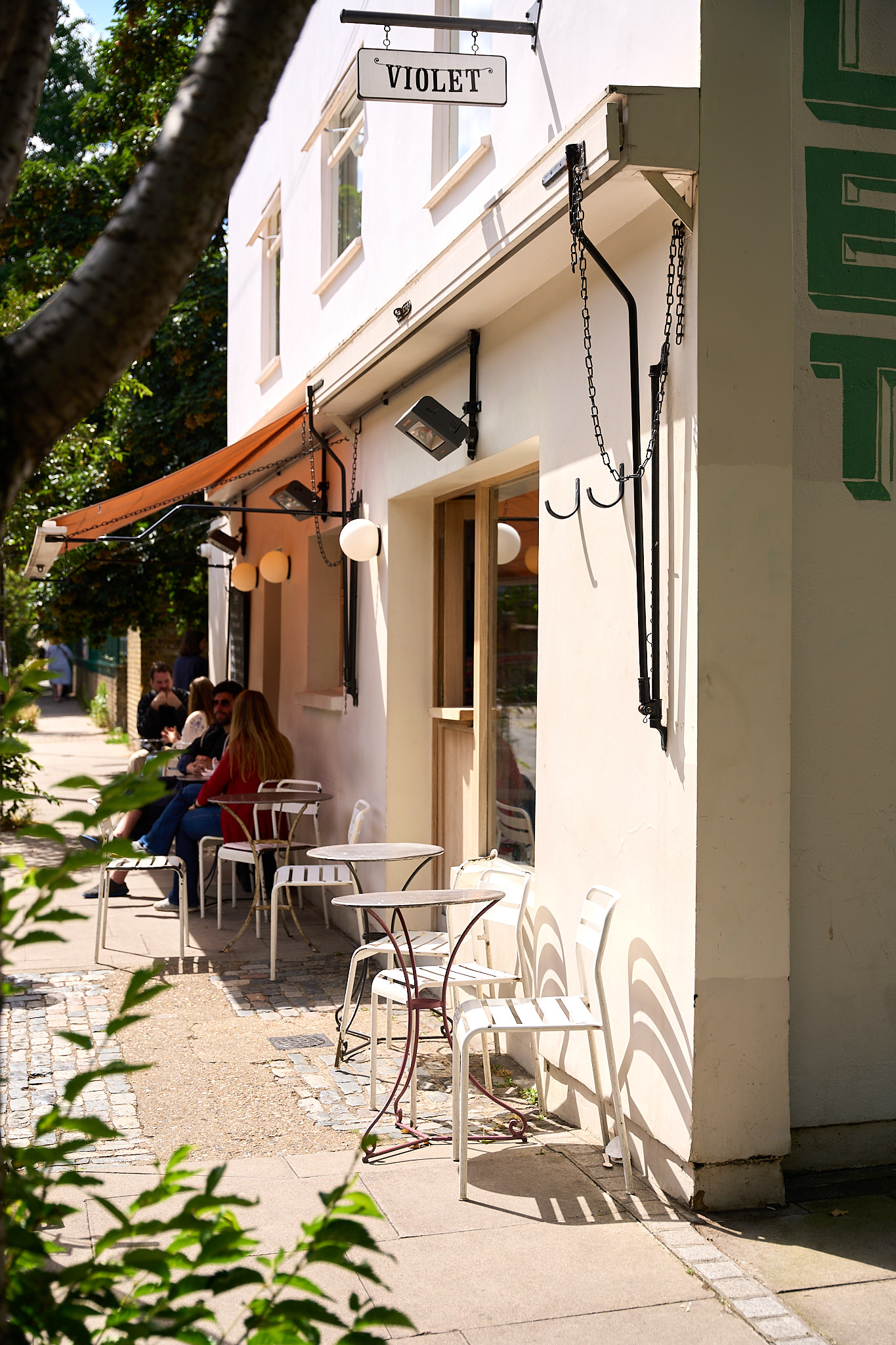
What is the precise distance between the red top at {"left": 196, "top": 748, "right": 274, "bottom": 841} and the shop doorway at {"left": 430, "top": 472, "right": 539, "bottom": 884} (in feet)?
5.03

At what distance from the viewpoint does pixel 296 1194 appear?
13.5 ft

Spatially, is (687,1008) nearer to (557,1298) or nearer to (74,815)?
(557,1298)

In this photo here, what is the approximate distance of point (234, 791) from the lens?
854 cm

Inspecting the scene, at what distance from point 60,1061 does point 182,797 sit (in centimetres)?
342

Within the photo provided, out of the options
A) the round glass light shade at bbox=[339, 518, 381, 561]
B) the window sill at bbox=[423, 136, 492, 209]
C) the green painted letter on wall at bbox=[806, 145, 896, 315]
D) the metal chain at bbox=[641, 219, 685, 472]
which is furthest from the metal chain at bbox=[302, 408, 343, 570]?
the green painted letter on wall at bbox=[806, 145, 896, 315]

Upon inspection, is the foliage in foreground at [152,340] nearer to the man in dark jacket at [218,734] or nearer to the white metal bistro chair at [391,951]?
the man in dark jacket at [218,734]

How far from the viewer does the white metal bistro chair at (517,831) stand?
19.5ft

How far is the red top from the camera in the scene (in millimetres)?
8500

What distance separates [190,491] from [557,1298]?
6891mm

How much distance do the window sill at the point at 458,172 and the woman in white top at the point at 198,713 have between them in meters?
5.50

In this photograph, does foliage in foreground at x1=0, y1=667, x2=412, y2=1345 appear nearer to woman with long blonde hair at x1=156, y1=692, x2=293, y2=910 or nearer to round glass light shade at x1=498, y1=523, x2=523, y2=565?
round glass light shade at x1=498, y1=523, x2=523, y2=565

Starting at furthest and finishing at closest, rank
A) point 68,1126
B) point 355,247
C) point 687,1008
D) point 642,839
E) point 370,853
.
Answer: point 355,247 → point 370,853 → point 642,839 → point 687,1008 → point 68,1126

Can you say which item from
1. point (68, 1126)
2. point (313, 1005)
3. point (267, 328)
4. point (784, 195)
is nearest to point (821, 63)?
point (784, 195)

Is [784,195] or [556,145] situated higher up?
[556,145]
